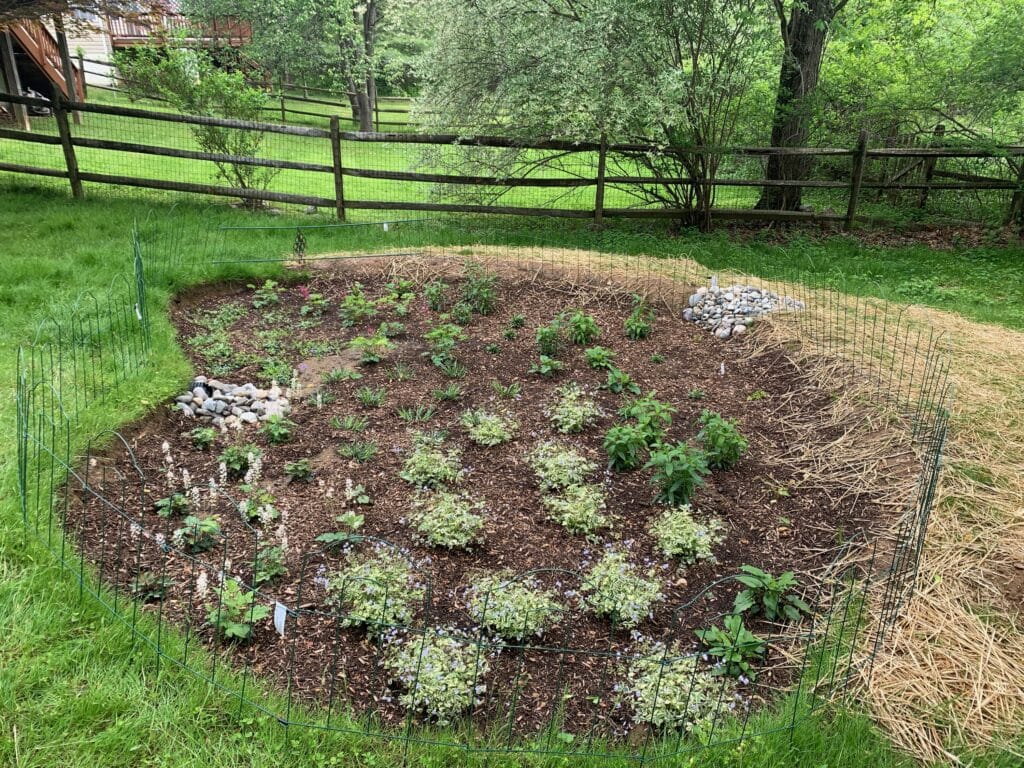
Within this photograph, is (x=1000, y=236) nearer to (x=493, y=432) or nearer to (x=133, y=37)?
(x=493, y=432)

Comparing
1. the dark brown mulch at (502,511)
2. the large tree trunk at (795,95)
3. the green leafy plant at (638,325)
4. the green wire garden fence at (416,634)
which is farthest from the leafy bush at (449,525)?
the large tree trunk at (795,95)

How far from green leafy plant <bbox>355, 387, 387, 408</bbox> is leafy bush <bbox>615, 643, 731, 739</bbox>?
2.49m

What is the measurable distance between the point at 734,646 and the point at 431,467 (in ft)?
5.83

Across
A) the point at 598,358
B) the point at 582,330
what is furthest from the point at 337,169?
the point at 598,358

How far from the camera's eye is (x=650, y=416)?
402 centimetres

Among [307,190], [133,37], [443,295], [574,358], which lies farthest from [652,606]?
[133,37]

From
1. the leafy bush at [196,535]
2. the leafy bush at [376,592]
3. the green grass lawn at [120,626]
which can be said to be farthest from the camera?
the leafy bush at [196,535]

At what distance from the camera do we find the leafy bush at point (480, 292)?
6082 mm

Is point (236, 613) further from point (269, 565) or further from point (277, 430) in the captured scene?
point (277, 430)

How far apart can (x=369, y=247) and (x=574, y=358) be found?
341cm

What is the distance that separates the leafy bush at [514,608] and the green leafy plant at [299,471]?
1235mm

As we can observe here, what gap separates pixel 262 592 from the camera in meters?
2.81

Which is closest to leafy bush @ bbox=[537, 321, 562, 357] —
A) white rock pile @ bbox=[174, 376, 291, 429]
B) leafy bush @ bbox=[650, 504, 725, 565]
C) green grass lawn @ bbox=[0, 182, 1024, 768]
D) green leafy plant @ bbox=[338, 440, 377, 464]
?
green leafy plant @ bbox=[338, 440, 377, 464]

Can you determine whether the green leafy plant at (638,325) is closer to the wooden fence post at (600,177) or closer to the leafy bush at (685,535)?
the leafy bush at (685,535)
